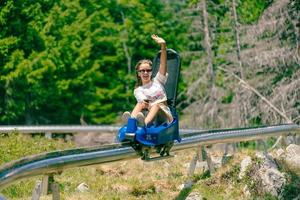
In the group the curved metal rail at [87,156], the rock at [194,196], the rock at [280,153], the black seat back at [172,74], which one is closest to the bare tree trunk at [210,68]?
the rock at [280,153]

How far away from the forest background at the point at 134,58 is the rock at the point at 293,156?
11.9 m

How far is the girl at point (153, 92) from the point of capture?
863cm

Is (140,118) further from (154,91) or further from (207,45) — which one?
(207,45)

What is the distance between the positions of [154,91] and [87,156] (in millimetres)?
1576

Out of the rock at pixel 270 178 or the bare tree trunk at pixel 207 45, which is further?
the bare tree trunk at pixel 207 45

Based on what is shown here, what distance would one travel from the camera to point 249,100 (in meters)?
26.8

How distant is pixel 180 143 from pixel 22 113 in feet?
95.7

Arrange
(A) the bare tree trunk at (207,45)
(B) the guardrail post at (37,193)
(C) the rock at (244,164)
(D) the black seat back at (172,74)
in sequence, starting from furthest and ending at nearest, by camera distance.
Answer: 1. (A) the bare tree trunk at (207,45)
2. (C) the rock at (244,164)
3. (D) the black seat back at (172,74)
4. (B) the guardrail post at (37,193)

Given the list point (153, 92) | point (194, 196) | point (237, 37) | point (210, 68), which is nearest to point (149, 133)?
point (153, 92)

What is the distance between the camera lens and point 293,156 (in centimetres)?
1219

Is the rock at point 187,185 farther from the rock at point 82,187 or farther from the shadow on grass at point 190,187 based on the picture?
the rock at point 82,187

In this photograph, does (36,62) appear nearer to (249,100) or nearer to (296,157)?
(249,100)

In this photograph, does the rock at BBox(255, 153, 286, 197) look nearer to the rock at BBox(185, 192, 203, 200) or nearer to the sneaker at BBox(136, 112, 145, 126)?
the rock at BBox(185, 192, 203, 200)

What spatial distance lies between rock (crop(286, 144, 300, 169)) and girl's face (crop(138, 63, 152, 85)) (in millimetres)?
4140
